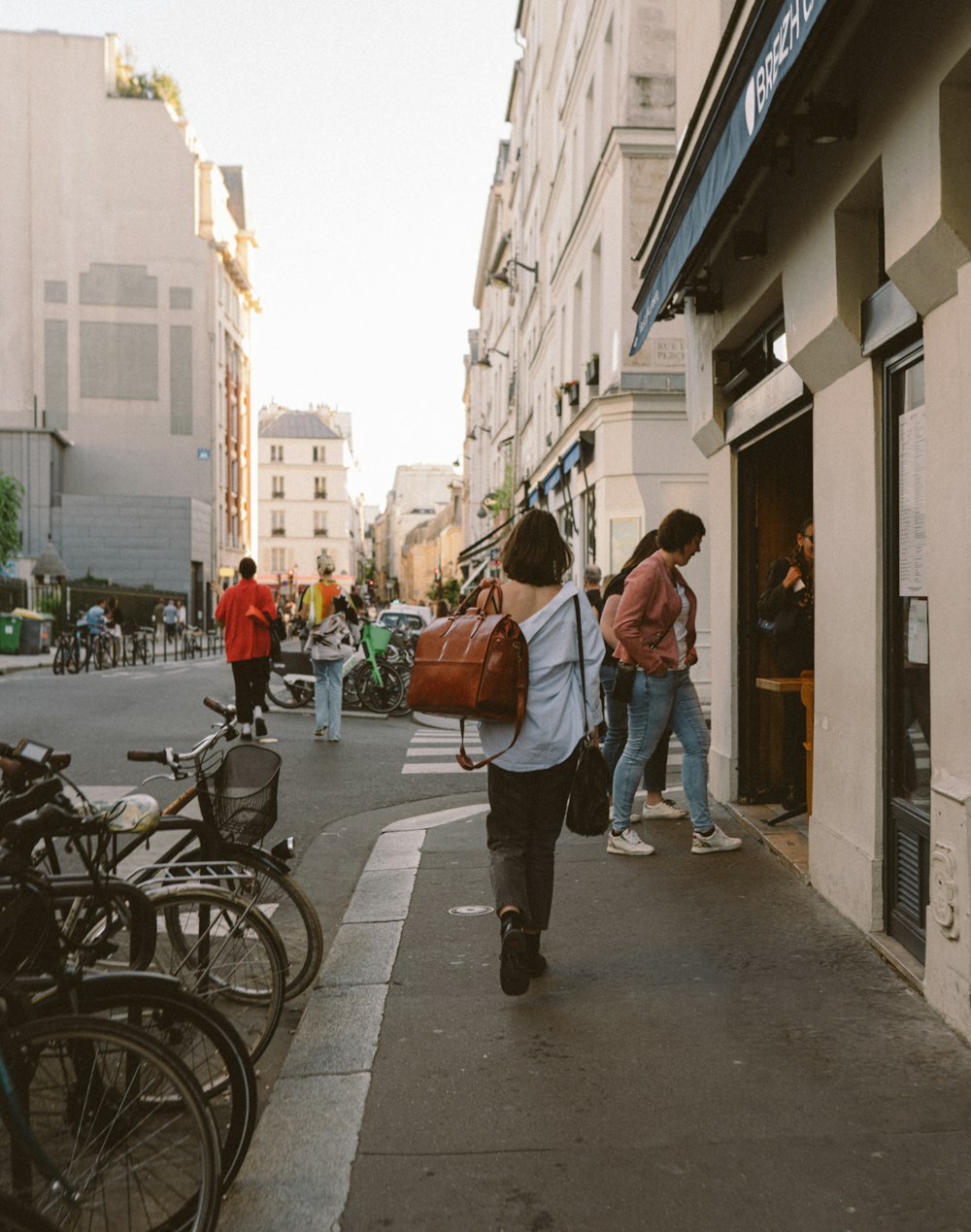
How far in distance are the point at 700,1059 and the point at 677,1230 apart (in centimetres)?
104

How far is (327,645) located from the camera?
12.7 m

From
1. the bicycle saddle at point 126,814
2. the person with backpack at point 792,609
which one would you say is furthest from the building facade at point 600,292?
the bicycle saddle at point 126,814

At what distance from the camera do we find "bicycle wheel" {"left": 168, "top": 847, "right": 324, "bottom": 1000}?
3939 mm

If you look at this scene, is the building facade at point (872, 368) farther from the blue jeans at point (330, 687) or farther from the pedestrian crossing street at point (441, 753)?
the blue jeans at point (330, 687)

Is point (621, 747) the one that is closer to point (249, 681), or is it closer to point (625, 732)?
point (625, 732)

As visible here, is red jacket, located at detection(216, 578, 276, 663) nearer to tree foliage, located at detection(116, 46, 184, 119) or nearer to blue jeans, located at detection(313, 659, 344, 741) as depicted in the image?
blue jeans, located at detection(313, 659, 344, 741)

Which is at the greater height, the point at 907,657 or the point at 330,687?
the point at 907,657

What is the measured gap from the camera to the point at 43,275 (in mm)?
56500

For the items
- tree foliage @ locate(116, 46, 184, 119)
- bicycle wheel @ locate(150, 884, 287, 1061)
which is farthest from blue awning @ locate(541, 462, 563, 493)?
tree foliage @ locate(116, 46, 184, 119)

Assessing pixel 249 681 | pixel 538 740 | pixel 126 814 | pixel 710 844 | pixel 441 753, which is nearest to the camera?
pixel 126 814

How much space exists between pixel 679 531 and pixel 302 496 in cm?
10670

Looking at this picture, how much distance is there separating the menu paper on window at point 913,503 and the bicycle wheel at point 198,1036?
3.05 metres

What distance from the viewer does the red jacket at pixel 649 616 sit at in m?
6.52

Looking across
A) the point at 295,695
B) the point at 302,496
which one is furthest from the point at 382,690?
the point at 302,496
